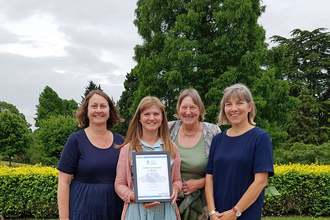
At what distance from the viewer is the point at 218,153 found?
3.20m

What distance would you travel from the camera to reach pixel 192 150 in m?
3.71

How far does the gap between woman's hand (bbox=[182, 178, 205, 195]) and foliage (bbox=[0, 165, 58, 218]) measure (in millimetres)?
5831

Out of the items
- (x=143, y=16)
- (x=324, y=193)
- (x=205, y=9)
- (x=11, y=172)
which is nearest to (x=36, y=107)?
(x=143, y=16)

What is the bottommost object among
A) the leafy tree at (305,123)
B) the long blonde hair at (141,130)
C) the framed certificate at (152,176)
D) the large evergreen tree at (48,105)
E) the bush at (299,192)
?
the bush at (299,192)

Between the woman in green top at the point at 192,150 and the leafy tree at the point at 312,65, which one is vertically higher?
the leafy tree at the point at 312,65

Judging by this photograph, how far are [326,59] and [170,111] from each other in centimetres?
3008

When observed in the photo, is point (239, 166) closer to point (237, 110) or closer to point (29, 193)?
point (237, 110)

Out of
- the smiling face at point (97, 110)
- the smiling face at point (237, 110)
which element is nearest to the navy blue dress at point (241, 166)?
the smiling face at point (237, 110)

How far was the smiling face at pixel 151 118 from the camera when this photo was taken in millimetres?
3191

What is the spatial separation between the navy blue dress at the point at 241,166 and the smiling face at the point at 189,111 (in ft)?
2.35

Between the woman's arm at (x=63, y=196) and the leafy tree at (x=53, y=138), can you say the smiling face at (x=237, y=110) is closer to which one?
the woman's arm at (x=63, y=196)

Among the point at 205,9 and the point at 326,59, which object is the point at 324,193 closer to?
the point at 205,9

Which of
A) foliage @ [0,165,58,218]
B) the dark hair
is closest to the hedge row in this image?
foliage @ [0,165,58,218]

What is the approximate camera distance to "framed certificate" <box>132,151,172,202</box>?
2.91m
